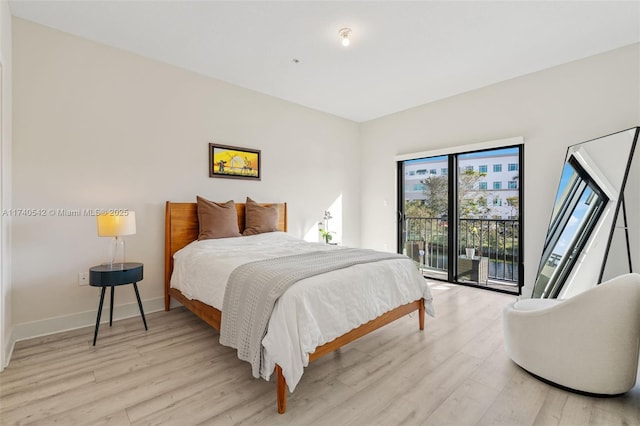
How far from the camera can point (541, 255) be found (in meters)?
3.59

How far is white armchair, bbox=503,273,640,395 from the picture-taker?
1.75 m

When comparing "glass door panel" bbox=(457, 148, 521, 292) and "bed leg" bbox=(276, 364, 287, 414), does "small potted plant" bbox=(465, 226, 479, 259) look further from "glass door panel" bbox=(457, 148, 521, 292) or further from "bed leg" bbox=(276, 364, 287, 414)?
"bed leg" bbox=(276, 364, 287, 414)

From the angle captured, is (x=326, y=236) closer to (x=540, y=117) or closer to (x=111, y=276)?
(x=111, y=276)

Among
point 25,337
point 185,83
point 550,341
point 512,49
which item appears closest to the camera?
point 550,341

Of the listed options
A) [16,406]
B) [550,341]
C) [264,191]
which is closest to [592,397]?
[550,341]

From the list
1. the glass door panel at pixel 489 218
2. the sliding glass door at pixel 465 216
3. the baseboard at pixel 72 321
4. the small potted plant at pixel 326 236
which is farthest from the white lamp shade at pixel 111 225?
the glass door panel at pixel 489 218

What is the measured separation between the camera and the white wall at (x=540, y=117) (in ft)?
10.2

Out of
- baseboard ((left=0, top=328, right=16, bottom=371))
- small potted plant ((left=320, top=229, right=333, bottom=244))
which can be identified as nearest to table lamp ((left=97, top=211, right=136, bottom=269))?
baseboard ((left=0, top=328, right=16, bottom=371))

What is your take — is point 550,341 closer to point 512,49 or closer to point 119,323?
point 512,49

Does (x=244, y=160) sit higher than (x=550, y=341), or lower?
higher

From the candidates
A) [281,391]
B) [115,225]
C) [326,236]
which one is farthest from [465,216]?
[115,225]

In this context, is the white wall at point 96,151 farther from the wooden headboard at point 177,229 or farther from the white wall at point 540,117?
the white wall at point 540,117

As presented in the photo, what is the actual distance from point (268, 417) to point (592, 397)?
1.95 meters

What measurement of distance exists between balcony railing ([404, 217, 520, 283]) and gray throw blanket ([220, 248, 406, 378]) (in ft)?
8.96
